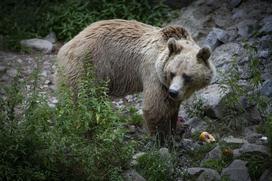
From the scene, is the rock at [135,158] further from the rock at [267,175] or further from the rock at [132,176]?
the rock at [267,175]

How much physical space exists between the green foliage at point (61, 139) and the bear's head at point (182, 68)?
969mm

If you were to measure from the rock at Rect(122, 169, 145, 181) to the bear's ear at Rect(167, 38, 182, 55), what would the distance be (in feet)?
4.96

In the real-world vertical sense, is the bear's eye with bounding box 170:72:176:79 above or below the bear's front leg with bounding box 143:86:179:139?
above

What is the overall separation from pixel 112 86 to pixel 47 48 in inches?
112

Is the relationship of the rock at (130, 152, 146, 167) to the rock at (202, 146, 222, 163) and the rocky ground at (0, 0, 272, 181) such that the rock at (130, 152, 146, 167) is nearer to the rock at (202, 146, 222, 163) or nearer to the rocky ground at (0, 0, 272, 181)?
the rocky ground at (0, 0, 272, 181)

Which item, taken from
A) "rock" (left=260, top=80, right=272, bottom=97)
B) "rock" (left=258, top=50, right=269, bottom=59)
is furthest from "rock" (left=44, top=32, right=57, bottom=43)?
"rock" (left=260, top=80, right=272, bottom=97)

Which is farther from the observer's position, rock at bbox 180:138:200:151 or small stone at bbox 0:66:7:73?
small stone at bbox 0:66:7:73

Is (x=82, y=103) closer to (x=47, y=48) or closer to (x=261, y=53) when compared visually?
(x=261, y=53)

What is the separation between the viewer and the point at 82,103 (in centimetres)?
624

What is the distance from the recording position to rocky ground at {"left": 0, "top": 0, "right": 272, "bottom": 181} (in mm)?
6609

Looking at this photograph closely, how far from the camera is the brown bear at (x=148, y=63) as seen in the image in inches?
278

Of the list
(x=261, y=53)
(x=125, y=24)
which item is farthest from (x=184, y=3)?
(x=125, y=24)

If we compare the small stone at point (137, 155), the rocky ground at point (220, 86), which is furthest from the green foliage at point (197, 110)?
the small stone at point (137, 155)

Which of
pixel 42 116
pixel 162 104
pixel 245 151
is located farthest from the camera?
pixel 162 104
